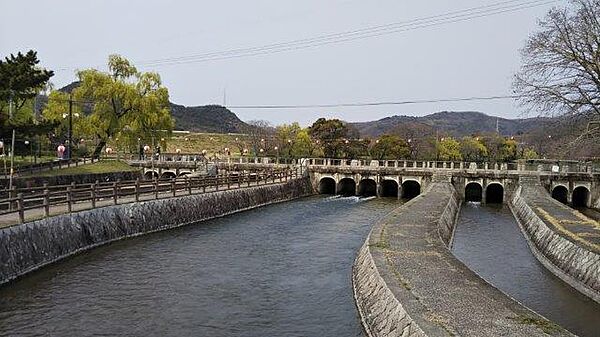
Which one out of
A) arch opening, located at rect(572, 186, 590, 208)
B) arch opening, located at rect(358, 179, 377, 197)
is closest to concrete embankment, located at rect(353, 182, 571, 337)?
arch opening, located at rect(358, 179, 377, 197)

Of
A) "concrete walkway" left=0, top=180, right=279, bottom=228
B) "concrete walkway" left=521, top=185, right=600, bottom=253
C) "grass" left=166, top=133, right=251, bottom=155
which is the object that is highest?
"grass" left=166, top=133, right=251, bottom=155

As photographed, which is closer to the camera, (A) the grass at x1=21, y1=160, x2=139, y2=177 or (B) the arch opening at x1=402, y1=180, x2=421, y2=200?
(A) the grass at x1=21, y1=160, x2=139, y2=177

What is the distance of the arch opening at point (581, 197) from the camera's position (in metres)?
51.8

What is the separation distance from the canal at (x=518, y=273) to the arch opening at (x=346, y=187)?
23078 millimetres

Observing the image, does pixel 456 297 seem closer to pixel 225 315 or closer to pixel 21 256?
pixel 225 315

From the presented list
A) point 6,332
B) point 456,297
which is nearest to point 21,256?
point 6,332

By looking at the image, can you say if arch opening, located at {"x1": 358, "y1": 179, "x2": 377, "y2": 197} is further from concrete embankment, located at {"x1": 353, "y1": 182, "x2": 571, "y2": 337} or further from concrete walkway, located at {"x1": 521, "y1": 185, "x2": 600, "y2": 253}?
concrete embankment, located at {"x1": 353, "y1": 182, "x2": 571, "y2": 337}

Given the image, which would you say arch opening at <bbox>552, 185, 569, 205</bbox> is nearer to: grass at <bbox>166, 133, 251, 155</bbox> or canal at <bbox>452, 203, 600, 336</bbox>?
canal at <bbox>452, 203, 600, 336</bbox>

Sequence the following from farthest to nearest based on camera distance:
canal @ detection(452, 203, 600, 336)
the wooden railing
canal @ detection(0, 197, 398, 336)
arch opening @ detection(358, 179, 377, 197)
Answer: arch opening @ detection(358, 179, 377, 197) < the wooden railing < canal @ detection(452, 203, 600, 336) < canal @ detection(0, 197, 398, 336)

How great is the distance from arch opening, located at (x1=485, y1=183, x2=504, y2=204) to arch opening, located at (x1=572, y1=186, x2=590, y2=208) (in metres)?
7.03

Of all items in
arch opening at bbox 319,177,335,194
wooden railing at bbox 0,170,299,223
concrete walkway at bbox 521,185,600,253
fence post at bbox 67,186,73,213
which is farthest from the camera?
arch opening at bbox 319,177,335,194

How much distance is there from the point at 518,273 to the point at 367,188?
41.4 meters

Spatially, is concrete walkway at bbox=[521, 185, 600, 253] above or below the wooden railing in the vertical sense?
below

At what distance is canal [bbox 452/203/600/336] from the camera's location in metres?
14.9
